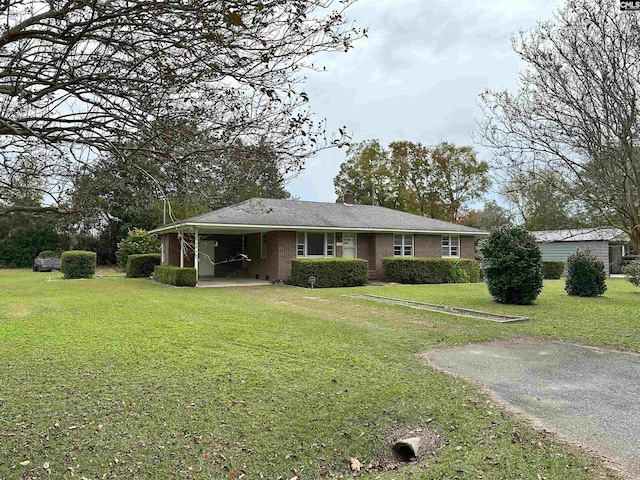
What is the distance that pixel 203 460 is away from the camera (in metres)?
3.70

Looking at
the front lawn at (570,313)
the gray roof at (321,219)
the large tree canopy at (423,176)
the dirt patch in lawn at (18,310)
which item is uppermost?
the large tree canopy at (423,176)

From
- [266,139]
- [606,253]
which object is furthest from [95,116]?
[606,253]

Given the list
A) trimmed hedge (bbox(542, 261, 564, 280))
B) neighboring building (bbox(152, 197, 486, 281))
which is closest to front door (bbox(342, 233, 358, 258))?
neighboring building (bbox(152, 197, 486, 281))

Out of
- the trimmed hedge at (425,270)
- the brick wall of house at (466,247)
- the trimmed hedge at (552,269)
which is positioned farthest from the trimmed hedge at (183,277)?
the trimmed hedge at (552,269)

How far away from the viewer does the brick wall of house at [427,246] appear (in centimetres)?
2422

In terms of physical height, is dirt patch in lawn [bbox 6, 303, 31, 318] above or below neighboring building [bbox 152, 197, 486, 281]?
below

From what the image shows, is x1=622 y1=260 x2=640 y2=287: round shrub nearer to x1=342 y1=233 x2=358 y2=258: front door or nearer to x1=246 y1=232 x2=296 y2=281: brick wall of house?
x1=342 y1=233 x2=358 y2=258: front door

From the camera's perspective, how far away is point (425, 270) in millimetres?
22000

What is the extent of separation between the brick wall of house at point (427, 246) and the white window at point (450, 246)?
0.39m

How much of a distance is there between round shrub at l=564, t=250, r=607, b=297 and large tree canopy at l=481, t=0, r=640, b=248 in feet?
25.8

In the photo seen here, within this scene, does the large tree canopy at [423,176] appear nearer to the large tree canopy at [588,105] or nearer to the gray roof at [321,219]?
the gray roof at [321,219]

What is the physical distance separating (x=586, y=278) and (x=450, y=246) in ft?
32.0

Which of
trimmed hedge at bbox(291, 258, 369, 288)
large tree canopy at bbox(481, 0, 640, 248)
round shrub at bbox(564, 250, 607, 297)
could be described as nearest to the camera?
large tree canopy at bbox(481, 0, 640, 248)

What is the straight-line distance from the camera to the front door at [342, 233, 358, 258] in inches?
898
